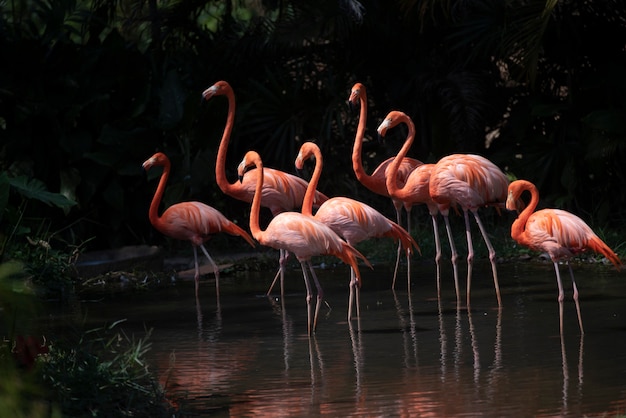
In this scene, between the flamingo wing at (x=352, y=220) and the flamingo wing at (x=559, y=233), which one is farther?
the flamingo wing at (x=352, y=220)

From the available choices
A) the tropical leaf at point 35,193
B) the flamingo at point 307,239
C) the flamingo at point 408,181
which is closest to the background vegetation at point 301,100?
the tropical leaf at point 35,193

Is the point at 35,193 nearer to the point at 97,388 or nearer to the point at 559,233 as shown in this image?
the point at 559,233

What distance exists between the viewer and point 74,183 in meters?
10.8

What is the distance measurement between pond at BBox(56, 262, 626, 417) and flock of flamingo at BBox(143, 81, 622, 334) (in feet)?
0.67

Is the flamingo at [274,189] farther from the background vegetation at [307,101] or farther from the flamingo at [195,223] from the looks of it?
the background vegetation at [307,101]

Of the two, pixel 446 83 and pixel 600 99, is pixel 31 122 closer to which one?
pixel 446 83

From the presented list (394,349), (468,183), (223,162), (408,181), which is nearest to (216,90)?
(223,162)

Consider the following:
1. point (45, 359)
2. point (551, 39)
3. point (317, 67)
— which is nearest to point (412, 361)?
point (45, 359)

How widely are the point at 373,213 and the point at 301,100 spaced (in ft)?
15.6

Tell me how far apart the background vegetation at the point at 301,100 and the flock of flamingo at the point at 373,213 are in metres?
2.05

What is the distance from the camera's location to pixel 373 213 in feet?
22.8

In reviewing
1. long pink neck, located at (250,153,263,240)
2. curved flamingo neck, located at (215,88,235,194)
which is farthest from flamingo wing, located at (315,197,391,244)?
curved flamingo neck, located at (215,88,235,194)

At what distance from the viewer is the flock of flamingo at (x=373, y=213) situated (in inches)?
244

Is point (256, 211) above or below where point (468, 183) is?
below
